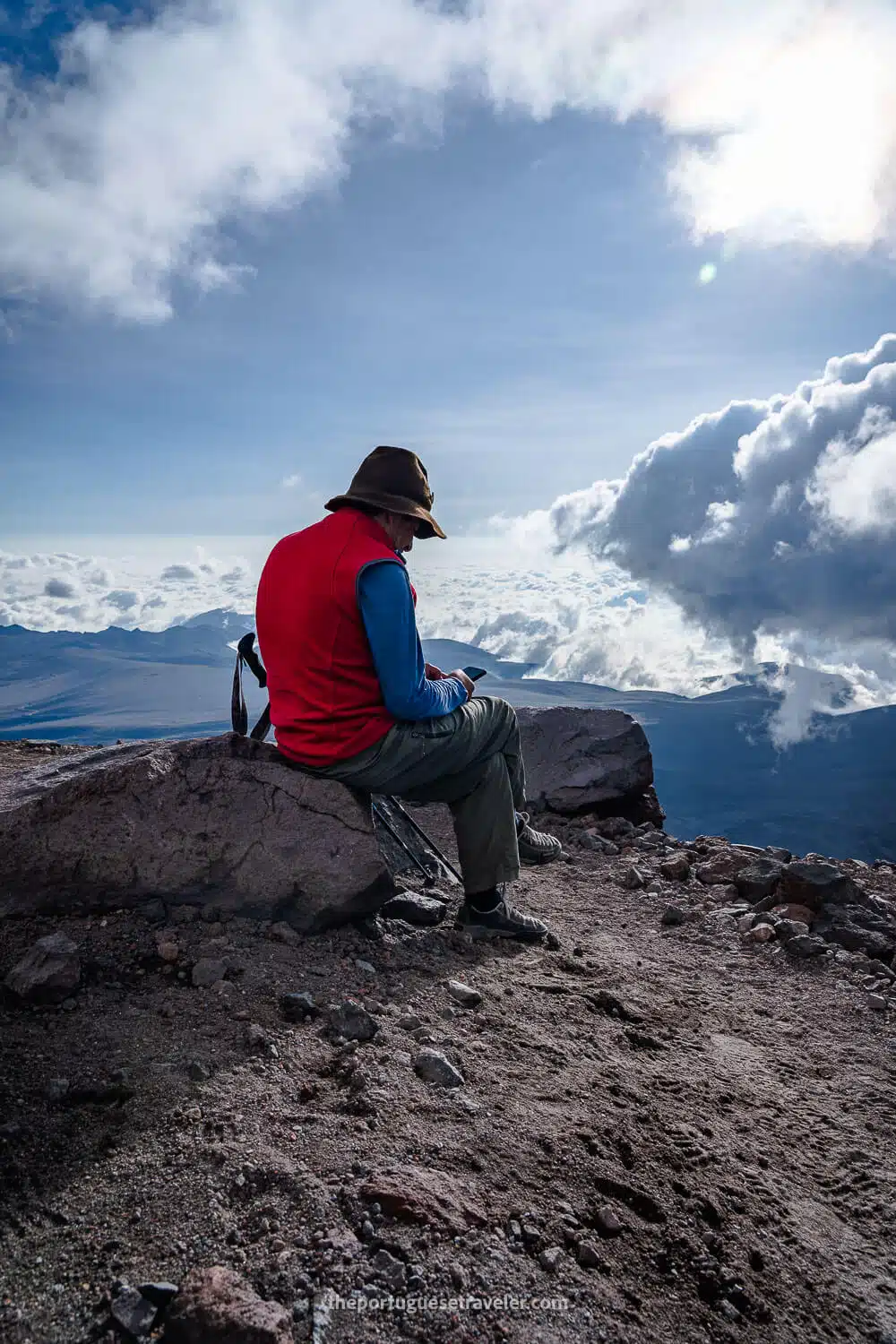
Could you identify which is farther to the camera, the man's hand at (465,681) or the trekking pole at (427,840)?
the trekking pole at (427,840)

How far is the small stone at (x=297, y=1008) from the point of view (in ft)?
10.8

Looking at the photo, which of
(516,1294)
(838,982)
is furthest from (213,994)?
(838,982)

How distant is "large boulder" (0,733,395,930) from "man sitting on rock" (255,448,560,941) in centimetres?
30

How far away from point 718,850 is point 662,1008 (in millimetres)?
3115

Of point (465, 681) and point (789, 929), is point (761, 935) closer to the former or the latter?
point (789, 929)

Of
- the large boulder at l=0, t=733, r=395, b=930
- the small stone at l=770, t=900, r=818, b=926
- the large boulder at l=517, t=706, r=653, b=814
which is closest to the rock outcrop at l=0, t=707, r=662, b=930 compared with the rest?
the large boulder at l=0, t=733, r=395, b=930

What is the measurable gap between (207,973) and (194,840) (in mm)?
828

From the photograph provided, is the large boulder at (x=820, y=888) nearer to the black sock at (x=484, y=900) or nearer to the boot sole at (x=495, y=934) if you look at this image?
the boot sole at (x=495, y=934)

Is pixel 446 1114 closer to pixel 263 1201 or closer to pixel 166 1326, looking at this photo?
pixel 263 1201

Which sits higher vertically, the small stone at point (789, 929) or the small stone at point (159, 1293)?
the small stone at point (159, 1293)

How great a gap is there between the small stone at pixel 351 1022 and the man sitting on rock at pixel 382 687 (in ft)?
4.32

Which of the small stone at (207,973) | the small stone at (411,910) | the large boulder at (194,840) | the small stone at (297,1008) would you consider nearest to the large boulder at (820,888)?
the small stone at (411,910)

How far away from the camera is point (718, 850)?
272 inches

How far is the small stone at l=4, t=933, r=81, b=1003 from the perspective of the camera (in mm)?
3199
